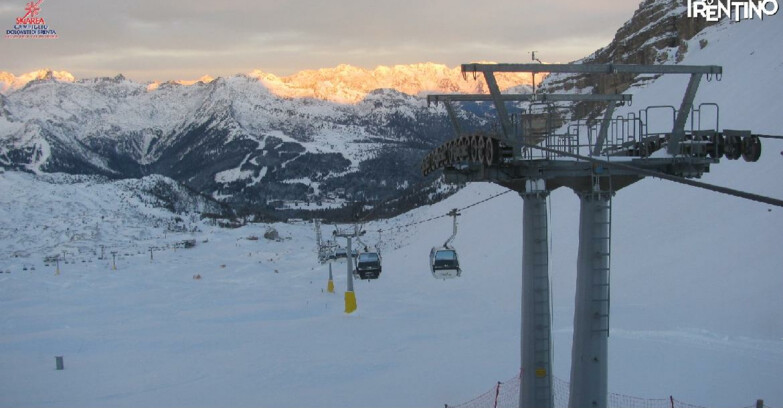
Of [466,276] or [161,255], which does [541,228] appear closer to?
[466,276]

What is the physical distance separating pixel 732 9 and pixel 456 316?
58.1m

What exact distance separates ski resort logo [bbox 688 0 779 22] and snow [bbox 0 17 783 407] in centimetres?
284

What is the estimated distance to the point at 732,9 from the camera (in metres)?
79.1

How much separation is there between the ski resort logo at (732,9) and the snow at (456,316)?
2.84 m

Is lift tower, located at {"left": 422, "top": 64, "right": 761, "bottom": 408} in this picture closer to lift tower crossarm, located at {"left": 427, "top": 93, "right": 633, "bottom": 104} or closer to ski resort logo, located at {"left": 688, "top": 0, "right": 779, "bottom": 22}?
lift tower crossarm, located at {"left": 427, "top": 93, "right": 633, "bottom": 104}

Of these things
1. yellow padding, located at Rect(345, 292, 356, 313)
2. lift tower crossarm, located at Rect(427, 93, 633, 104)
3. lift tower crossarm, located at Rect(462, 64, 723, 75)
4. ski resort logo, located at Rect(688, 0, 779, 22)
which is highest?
ski resort logo, located at Rect(688, 0, 779, 22)

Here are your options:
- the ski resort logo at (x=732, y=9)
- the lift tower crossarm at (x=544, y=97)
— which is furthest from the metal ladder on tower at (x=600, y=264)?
the ski resort logo at (x=732, y=9)

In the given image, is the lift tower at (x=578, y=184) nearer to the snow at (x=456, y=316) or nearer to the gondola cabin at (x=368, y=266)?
the snow at (x=456, y=316)

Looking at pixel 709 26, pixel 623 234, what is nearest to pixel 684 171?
pixel 623 234

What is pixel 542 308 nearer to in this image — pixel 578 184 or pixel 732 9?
pixel 578 184

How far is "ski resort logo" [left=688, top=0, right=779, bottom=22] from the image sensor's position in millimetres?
68375

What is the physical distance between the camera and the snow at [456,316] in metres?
22.8

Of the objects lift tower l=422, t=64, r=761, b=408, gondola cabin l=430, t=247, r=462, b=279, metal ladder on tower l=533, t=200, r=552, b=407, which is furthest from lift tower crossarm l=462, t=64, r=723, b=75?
gondola cabin l=430, t=247, r=462, b=279

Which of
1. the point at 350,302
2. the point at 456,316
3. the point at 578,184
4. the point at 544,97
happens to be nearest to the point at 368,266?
the point at 350,302
